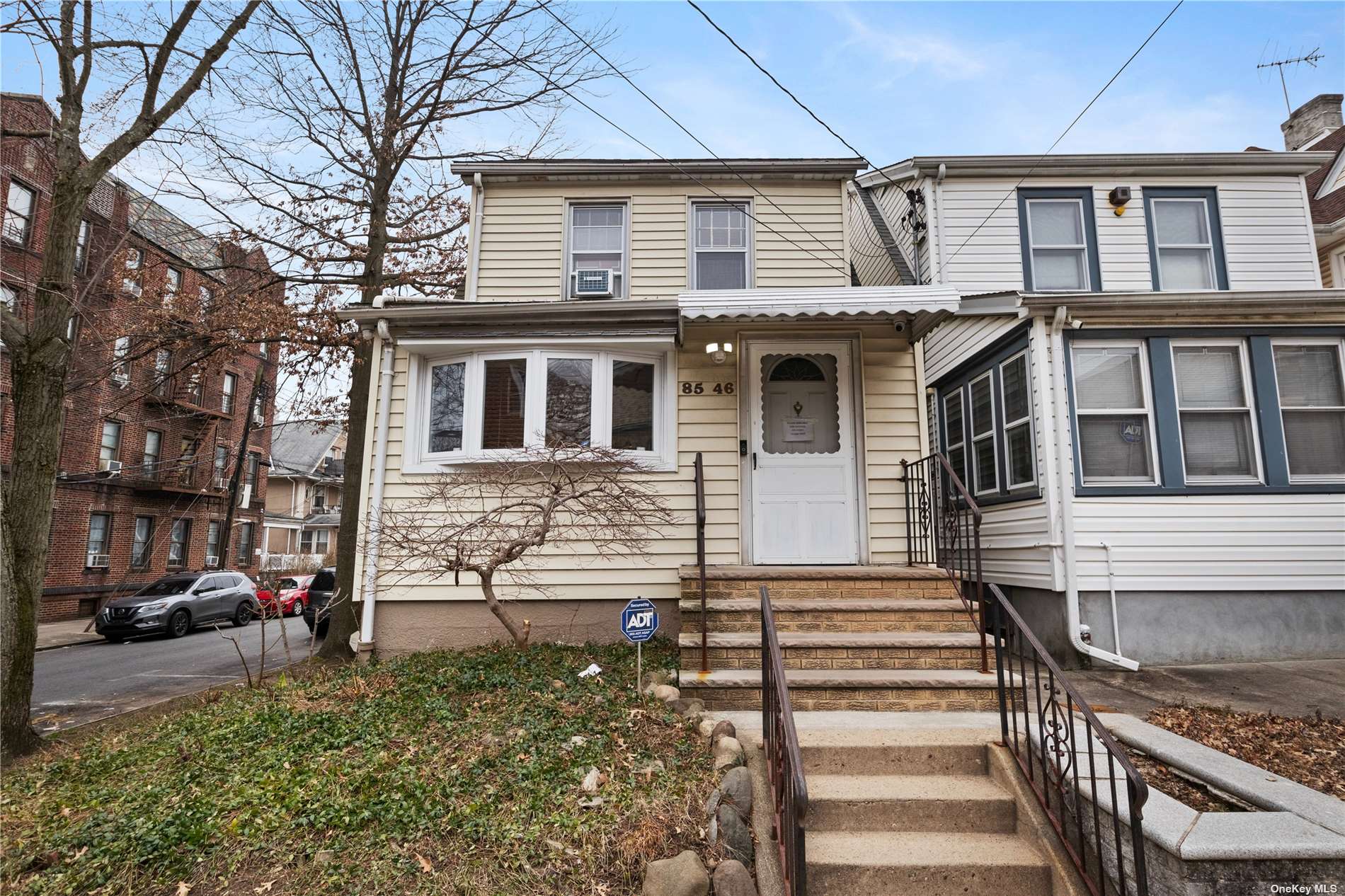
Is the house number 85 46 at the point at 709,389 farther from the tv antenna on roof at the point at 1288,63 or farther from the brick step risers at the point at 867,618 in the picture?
the tv antenna on roof at the point at 1288,63

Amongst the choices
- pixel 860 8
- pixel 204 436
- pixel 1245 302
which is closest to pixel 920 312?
pixel 1245 302

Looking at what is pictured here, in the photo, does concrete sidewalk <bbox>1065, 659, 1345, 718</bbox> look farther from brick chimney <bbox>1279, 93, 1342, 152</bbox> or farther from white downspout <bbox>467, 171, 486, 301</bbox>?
brick chimney <bbox>1279, 93, 1342, 152</bbox>

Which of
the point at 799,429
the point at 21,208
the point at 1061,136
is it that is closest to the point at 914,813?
the point at 799,429

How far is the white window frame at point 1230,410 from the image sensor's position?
663 cm

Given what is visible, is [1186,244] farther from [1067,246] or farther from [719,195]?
[719,195]

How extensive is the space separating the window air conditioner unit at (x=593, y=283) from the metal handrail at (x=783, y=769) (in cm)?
529

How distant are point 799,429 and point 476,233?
196 inches

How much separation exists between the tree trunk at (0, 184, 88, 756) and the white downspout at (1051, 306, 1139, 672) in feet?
29.2

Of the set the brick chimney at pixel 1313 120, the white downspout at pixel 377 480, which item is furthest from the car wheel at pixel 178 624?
the brick chimney at pixel 1313 120


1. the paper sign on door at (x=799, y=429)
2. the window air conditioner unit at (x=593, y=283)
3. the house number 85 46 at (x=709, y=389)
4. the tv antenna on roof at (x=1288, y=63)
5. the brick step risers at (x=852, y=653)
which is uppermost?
the tv antenna on roof at (x=1288, y=63)

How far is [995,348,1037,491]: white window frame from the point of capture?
6930 millimetres

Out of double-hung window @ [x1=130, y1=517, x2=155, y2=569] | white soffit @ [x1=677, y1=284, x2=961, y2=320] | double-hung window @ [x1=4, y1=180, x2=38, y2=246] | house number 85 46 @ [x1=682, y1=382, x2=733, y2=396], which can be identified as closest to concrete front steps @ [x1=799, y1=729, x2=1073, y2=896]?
white soffit @ [x1=677, y1=284, x2=961, y2=320]

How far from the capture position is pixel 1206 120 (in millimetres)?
11117

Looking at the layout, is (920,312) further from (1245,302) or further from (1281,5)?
(1281,5)
